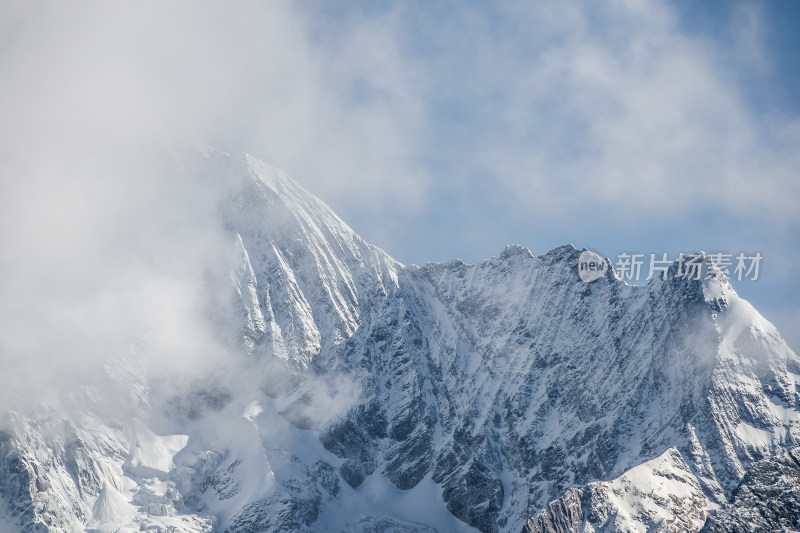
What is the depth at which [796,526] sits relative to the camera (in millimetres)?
178625

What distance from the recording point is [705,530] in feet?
631

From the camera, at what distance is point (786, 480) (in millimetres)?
185000

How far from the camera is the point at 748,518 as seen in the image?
18488cm

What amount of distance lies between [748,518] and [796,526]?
28.5ft

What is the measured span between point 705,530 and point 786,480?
17609 millimetres

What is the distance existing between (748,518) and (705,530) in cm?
995

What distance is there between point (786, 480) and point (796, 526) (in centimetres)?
911

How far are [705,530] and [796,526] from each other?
1825 cm

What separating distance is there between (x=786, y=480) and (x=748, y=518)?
9.42 m

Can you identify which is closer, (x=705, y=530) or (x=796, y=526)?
(x=796, y=526)
